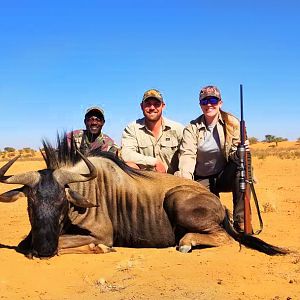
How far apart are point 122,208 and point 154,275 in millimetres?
1515

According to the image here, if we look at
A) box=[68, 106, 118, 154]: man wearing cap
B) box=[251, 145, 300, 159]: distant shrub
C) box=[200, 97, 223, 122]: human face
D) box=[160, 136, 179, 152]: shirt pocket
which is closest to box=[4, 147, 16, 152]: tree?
box=[251, 145, 300, 159]: distant shrub

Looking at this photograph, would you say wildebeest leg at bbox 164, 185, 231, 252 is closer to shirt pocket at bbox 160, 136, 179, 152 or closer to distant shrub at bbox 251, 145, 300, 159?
shirt pocket at bbox 160, 136, 179, 152

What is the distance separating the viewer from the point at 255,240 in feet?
17.1

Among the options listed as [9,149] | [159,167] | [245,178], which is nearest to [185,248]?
[245,178]

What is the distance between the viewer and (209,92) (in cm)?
664

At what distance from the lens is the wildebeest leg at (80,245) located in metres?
5.06

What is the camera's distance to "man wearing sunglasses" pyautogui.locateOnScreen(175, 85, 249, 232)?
666cm

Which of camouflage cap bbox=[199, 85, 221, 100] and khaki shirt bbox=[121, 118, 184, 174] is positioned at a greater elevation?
camouflage cap bbox=[199, 85, 221, 100]

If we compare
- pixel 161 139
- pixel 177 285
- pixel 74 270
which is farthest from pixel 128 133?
pixel 177 285

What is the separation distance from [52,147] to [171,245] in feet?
5.96

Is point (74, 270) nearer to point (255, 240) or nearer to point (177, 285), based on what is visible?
point (177, 285)

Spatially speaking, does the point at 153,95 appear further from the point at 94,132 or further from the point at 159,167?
the point at 94,132

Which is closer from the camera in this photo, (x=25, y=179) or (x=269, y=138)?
(x=25, y=179)

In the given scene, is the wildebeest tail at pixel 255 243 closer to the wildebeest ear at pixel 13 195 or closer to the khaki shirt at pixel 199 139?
the khaki shirt at pixel 199 139
